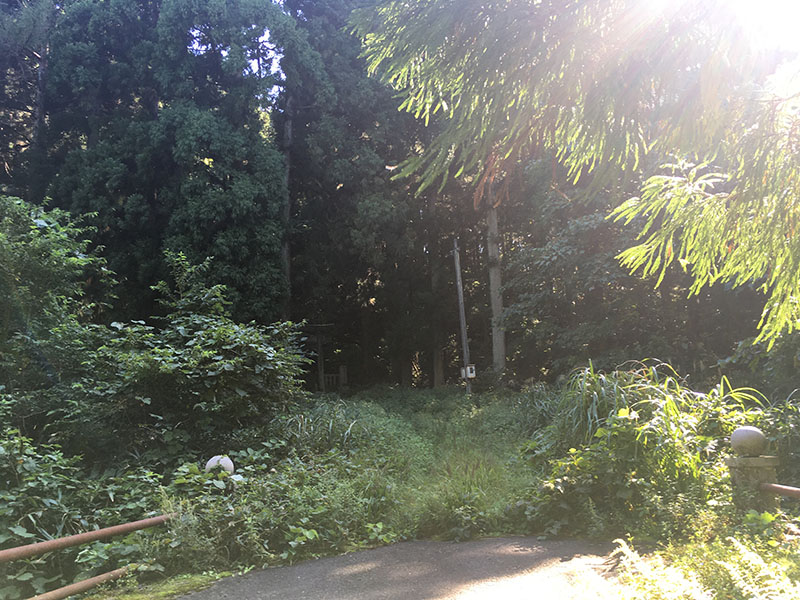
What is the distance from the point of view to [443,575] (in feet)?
11.7

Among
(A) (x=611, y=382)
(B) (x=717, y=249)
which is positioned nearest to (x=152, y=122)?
(A) (x=611, y=382)

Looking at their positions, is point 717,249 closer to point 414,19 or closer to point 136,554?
point 414,19

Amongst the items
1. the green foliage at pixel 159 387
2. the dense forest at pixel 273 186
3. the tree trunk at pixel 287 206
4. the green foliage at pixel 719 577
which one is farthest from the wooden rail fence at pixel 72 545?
the tree trunk at pixel 287 206

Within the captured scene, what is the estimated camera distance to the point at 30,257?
7.00 m

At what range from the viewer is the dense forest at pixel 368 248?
8.67ft

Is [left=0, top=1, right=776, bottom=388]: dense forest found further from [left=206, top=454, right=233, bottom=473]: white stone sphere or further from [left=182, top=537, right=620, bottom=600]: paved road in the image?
[left=206, top=454, right=233, bottom=473]: white stone sphere

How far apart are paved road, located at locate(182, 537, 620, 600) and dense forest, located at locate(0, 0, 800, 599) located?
1.08ft

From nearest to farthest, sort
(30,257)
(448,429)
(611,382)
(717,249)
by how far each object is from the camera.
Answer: (717,249) → (611,382) → (30,257) → (448,429)

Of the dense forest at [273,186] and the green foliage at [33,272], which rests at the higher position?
the dense forest at [273,186]

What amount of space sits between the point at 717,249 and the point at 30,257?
7.27m

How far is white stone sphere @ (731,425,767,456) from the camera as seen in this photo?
4.16 m

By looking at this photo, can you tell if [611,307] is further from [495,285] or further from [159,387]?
[159,387]

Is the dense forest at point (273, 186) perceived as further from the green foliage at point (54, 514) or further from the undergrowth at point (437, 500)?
the green foliage at point (54, 514)

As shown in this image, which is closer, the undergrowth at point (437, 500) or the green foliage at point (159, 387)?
the undergrowth at point (437, 500)
